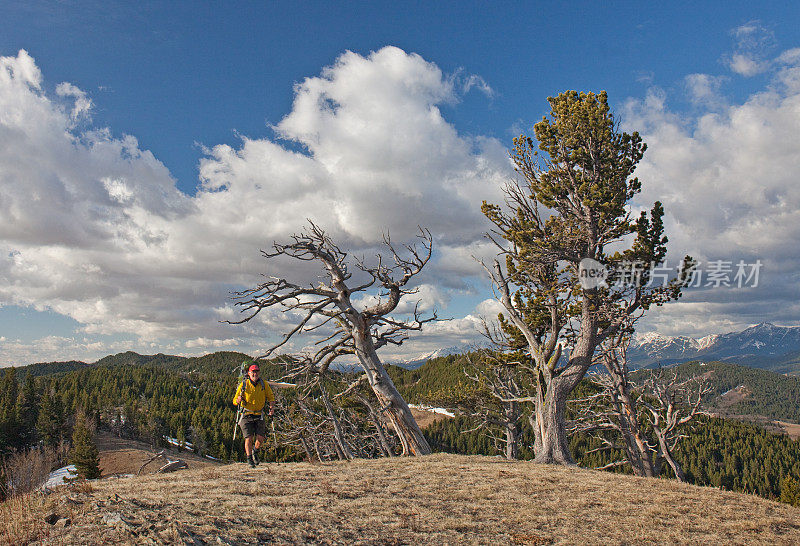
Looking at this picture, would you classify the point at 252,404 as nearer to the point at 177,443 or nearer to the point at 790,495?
the point at 790,495

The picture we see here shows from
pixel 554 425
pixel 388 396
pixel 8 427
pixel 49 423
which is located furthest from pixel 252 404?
pixel 49 423

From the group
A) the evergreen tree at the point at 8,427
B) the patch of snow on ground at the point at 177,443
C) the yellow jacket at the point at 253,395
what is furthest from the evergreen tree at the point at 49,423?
the yellow jacket at the point at 253,395

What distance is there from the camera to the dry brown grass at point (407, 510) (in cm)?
525

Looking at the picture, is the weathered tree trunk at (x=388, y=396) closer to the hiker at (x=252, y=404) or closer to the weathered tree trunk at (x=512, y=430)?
the hiker at (x=252, y=404)

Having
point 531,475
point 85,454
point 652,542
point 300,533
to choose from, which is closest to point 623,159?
point 531,475

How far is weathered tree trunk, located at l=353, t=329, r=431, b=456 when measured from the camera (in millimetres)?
15055

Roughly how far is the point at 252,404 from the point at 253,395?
211mm

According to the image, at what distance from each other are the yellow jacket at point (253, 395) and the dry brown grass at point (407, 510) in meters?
1.37

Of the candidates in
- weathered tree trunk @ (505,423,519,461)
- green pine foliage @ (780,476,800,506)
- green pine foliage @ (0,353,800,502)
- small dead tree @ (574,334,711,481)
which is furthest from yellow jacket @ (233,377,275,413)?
Result: green pine foliage @ (0,353,800,502)

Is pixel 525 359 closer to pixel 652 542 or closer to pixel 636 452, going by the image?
pixel 636 452

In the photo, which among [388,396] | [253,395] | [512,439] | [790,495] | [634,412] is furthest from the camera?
[790,495]

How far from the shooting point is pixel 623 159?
14812 millimetres

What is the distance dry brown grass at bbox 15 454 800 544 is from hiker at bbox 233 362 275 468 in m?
0.59

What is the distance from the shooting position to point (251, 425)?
Answer: 10195mm
